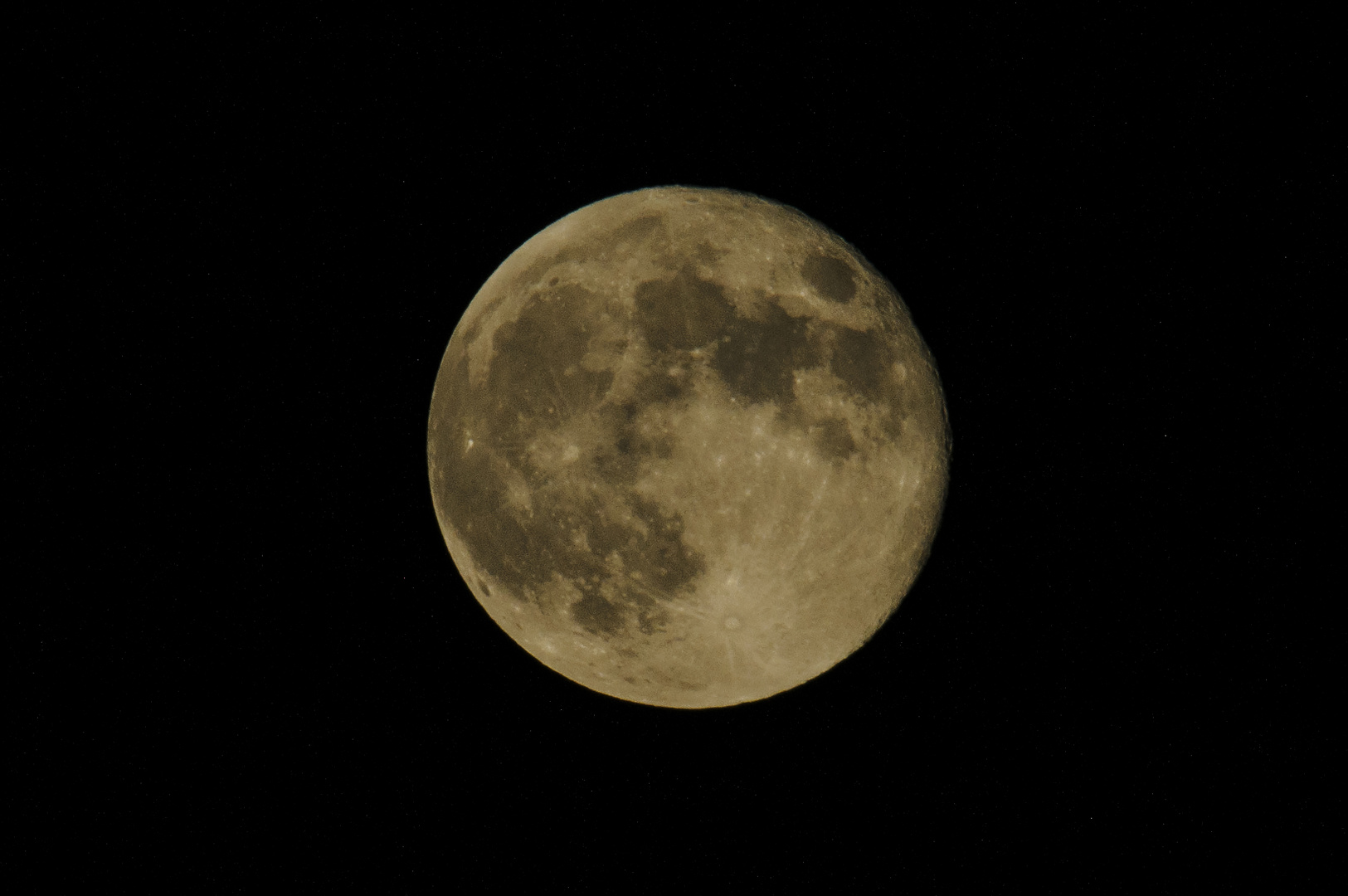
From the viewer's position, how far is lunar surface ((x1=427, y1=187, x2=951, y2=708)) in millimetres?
3889

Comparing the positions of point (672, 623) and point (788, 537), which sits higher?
point (788, 537)

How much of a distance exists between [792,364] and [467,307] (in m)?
2.46

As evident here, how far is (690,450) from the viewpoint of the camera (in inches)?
151

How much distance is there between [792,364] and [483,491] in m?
1.96

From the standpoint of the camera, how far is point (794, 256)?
445 centimetres

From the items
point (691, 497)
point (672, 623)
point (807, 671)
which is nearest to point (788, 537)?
point (691, 497)

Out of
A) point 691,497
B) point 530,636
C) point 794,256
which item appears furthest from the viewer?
point 530,636

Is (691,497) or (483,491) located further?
(483,491)

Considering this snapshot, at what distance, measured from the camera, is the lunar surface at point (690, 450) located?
389cm

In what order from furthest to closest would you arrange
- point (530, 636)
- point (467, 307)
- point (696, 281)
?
point (467, 307)
point (530, 636)
point (696, 281)

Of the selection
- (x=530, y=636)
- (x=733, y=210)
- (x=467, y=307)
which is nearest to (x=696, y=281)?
(x=733, y=210)

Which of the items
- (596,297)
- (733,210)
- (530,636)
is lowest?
(530,636)

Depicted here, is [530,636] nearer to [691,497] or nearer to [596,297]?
[691,497]

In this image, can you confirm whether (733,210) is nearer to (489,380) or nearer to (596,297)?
(596,297)
